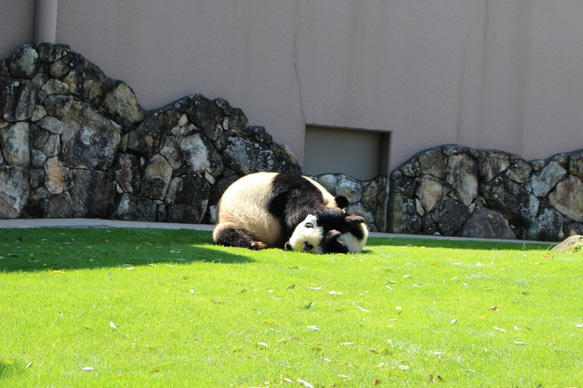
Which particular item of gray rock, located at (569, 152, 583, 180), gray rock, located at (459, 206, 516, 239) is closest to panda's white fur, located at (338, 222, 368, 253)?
gray rock, located at (459, 206, 516, 239)

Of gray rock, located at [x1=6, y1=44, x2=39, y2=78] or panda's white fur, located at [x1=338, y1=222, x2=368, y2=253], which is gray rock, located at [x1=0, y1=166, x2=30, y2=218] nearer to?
gray rock, located at [x1=6, y1=44, x2=39, y2=78]

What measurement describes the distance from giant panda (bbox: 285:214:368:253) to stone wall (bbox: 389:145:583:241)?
605 cm

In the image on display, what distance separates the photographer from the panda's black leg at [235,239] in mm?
8922

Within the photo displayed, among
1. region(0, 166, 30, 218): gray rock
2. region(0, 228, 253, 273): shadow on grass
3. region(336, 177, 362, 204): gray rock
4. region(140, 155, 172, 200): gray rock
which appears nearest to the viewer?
region(0, 228, 253, 273): shadow on grass

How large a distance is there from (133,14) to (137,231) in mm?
4600

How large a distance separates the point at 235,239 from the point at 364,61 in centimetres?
681

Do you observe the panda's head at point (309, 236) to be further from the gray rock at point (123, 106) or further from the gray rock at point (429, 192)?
the gray rock at point (429, 192)

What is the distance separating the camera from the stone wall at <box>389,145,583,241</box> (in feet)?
48.3

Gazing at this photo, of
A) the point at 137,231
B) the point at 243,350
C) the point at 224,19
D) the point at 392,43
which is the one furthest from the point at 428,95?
the point at 243,350

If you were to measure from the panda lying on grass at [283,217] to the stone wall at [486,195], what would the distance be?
19.0 feet

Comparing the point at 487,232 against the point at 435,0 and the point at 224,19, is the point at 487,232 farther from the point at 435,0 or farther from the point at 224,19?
the point at 224,19

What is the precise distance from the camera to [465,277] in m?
7.28

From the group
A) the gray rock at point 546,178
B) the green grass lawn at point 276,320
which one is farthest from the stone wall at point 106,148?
the gray rock at point 546,178

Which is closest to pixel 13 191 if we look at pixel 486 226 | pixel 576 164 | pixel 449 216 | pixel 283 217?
pixel 283 217
